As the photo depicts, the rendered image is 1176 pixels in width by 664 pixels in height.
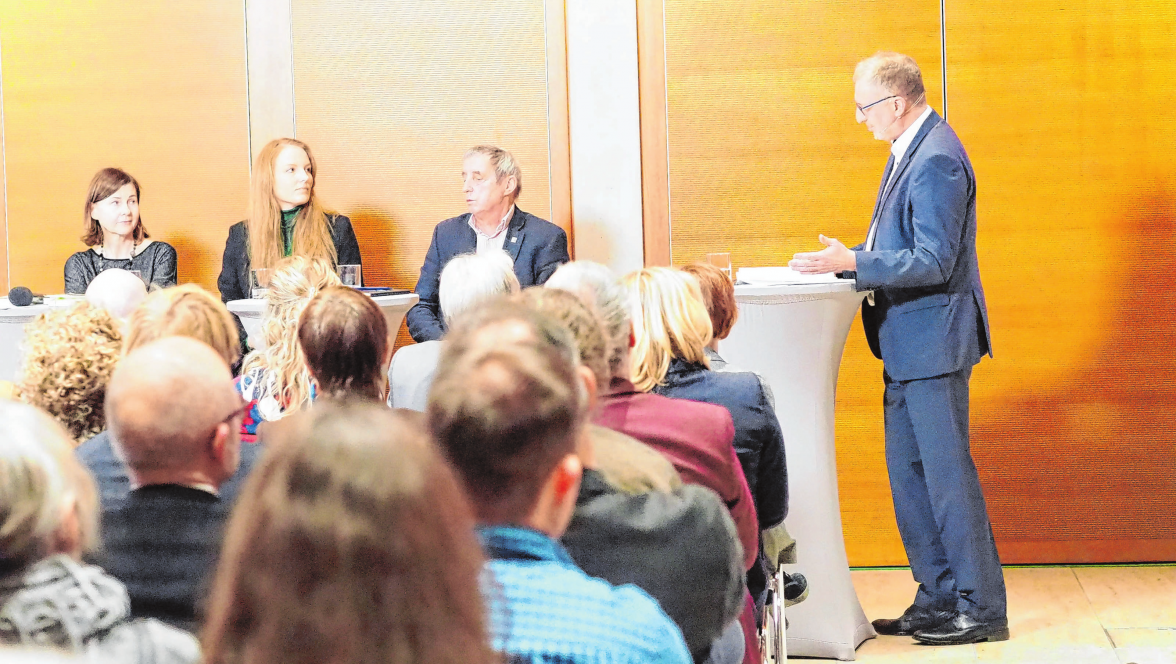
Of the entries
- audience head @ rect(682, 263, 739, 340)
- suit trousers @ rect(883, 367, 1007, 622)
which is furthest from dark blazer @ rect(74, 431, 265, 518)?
suit trousers @ rect(883, 367, 1007, 622)

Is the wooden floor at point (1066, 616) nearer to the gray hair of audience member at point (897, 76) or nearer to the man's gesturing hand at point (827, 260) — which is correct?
the man's gesturing hand at point (827, 260)

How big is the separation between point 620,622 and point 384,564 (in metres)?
0.39

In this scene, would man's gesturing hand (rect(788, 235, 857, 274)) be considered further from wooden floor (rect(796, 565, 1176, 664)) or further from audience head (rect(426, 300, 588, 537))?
audience head (rect(426, 300, 588, 537))

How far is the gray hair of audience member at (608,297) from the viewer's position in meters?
2.02

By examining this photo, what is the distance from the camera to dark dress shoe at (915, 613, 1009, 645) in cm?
357

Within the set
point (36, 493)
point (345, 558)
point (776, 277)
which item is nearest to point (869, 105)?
point (776, 277)

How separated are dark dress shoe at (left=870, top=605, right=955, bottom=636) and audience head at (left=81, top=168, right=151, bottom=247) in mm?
3186

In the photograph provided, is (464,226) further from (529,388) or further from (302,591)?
(302,591)

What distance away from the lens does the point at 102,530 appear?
152cm

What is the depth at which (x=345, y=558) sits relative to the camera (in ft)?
2.35

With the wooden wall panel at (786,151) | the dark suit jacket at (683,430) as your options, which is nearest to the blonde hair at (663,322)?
the dark suit jacket at (683,430)

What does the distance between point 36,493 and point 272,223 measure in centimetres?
358

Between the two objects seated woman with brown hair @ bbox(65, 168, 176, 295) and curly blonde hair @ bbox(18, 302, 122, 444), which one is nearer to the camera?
curly blonde hair @ bbox(18, 302, 122, 444)

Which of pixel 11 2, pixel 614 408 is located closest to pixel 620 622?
pixel 614 408
